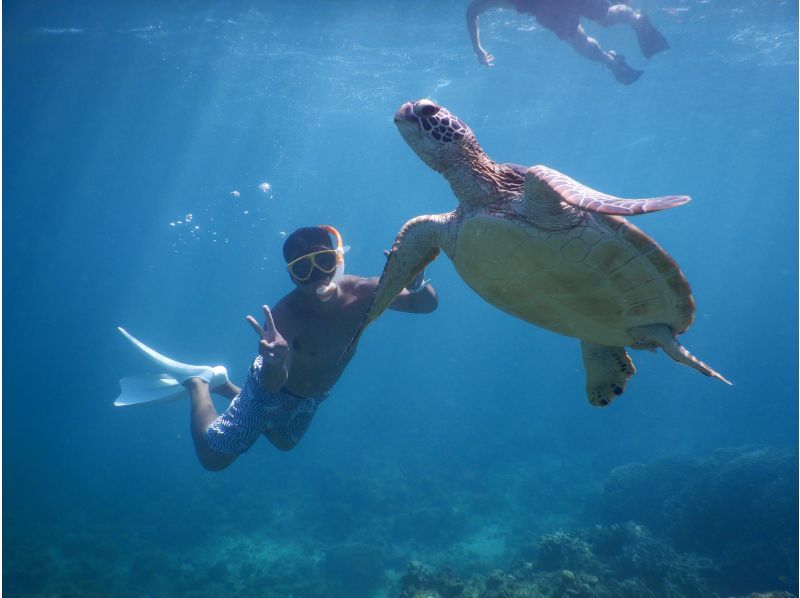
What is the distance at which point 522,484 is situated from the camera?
14.3 meters

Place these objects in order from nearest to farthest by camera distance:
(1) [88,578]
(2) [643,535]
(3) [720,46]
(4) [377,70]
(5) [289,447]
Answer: (5) [289,447] → (2) [643,535] → (1) [88,578] → (3) [720,46] → (4) [377,70]

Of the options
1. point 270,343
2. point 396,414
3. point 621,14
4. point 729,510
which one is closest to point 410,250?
point 270,343

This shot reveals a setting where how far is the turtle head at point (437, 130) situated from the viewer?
2982mm

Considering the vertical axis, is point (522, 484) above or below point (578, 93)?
below

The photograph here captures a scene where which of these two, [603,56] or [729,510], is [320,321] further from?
[603,56]

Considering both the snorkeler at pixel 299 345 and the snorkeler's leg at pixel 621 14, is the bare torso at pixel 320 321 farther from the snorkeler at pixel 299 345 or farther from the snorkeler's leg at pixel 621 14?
the snorkeler's leg at pixel 621 14

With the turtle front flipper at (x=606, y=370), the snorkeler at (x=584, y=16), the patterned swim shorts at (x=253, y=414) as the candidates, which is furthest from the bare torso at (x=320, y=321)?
the snorkeler at (x=584, y=16)

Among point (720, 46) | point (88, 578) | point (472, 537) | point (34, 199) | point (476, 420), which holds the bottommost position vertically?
point (88, 578)

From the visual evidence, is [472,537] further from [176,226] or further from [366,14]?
[176,226]

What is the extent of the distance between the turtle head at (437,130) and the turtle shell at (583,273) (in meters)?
0.54

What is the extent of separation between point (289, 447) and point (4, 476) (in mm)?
20638

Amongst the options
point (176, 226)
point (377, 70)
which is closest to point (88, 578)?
point (377, 70)

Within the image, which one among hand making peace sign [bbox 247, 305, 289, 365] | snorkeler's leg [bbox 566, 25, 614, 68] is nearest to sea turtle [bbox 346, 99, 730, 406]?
hand making peace sign [bbox 247, 305, 289, 365]

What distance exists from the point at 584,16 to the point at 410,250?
12043mm
